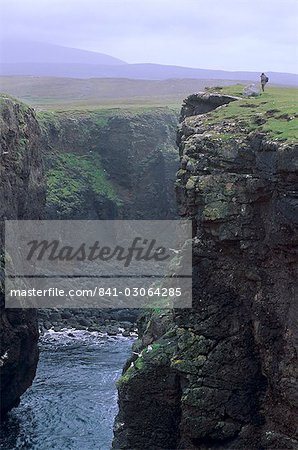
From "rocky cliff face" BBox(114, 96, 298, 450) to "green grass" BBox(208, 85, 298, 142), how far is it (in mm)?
705

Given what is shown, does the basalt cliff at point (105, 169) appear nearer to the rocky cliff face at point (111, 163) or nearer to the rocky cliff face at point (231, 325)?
the rocky cliff face at point (111, 163)

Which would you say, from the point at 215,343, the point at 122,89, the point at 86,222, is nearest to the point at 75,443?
the point at 215,343

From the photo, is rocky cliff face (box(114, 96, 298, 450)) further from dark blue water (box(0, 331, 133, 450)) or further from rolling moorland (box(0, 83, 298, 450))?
dark blue water (box(0, 331, 133, 450))

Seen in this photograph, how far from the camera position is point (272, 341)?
28094 mm

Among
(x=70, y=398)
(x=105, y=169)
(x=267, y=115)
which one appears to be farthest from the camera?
(x=105, y=169)

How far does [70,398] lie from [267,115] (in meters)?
27.5

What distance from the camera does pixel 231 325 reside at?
96.3ft

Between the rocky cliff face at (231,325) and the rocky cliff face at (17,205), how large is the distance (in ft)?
57.8

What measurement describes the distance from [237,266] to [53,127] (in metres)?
64.5

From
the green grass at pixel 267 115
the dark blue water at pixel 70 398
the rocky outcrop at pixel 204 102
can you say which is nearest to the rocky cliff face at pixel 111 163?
the dark blue water at pixel 70 398

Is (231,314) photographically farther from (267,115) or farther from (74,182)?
(74,182)

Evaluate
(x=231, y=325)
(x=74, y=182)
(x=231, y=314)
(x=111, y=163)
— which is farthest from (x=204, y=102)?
(x=111, y=163)

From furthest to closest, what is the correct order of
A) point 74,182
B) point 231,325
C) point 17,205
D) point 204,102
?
1. point 74,182
2. point 17,205
3. point 204,102
4. point 231,325

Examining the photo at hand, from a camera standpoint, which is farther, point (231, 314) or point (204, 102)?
point (204, 102)
